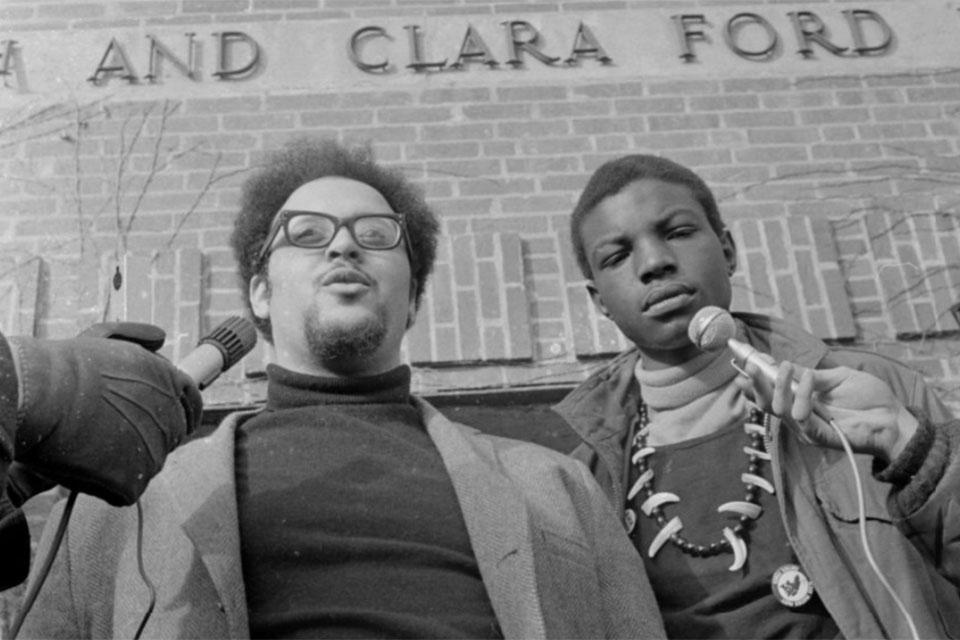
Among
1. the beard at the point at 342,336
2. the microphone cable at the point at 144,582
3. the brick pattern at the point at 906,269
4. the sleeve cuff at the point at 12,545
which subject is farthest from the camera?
the brick pattern at the point at 906,269

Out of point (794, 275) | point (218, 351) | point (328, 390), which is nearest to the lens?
point (218, 351)

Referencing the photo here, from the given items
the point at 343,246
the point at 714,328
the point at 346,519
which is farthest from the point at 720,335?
the point at 343,246

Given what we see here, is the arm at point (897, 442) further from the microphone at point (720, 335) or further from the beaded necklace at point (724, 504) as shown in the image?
the beaded necklace at point (724, 504)

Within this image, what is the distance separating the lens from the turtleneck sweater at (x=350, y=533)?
190cm

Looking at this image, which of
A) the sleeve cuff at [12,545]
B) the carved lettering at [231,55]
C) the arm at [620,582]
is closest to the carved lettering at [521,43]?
the carved lettering at [231,55]

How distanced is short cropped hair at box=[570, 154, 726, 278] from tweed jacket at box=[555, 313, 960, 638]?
1.35 feet

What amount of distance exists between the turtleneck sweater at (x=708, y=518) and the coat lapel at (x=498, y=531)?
385 mm

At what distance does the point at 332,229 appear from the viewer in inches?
100.0

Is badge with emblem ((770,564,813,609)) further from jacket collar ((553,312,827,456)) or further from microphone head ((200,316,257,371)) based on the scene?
microphone head ((200,316,257,371))

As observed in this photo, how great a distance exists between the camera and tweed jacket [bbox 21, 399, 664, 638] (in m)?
1.85

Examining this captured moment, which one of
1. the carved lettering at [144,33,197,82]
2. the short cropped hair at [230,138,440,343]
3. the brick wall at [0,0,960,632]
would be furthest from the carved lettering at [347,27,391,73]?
the short cropped hair at [230,138,440,343]

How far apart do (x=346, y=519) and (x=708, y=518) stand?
2.48ft

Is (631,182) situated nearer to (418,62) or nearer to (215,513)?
(215,513)

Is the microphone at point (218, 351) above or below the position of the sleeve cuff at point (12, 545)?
above
